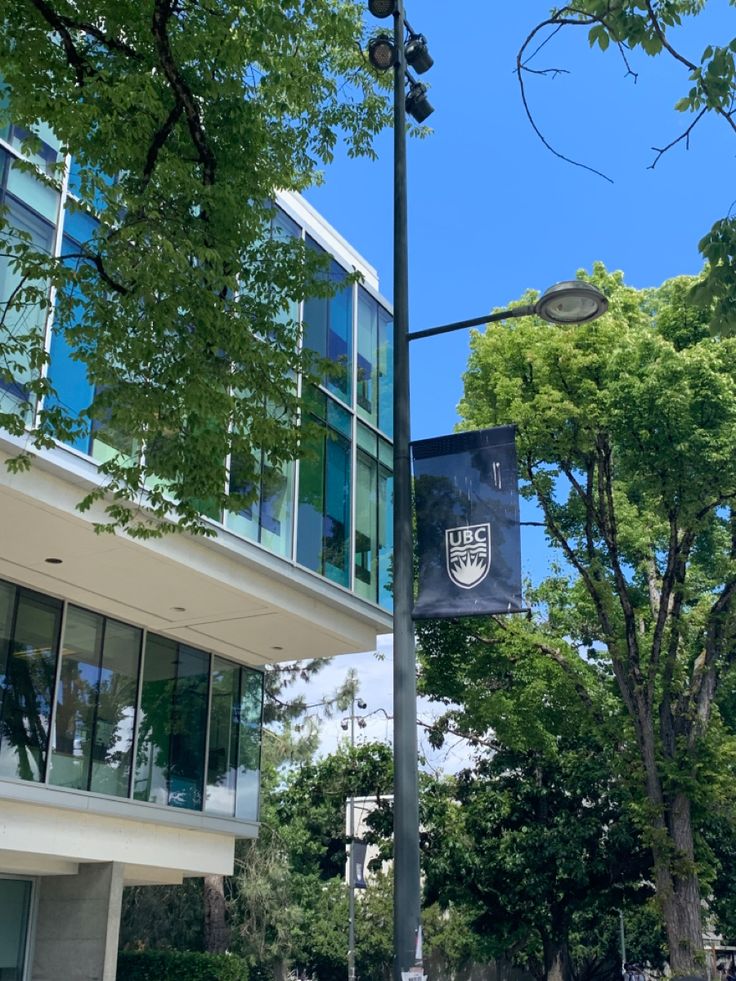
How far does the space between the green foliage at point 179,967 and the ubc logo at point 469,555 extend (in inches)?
603

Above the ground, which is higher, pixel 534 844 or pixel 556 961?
pixel 534 844

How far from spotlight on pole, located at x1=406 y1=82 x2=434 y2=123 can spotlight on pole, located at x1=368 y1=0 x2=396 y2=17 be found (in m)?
1.01

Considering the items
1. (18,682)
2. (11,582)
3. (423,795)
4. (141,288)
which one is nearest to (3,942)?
(18,682)

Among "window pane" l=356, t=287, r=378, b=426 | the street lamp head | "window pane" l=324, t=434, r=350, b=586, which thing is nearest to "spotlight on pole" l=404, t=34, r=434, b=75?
the street lamp head

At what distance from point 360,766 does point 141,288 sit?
2707 centimetres

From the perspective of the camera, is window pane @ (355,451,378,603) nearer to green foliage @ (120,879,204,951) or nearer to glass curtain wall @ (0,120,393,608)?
glass curtain wall @ (0,120,393,608)

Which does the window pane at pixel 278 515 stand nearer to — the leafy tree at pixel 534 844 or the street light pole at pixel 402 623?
the street light pole at pixel 402 623

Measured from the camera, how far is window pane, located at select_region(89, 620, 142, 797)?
17.5 metres

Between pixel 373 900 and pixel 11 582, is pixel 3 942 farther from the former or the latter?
pixel 373 900

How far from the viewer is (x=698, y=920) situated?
19.7 m

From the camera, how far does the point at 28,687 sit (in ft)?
54.1

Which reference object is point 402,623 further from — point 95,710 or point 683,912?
point 683,912

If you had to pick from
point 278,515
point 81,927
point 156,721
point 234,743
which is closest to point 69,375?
point 278,515

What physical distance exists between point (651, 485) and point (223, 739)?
9.56 m
